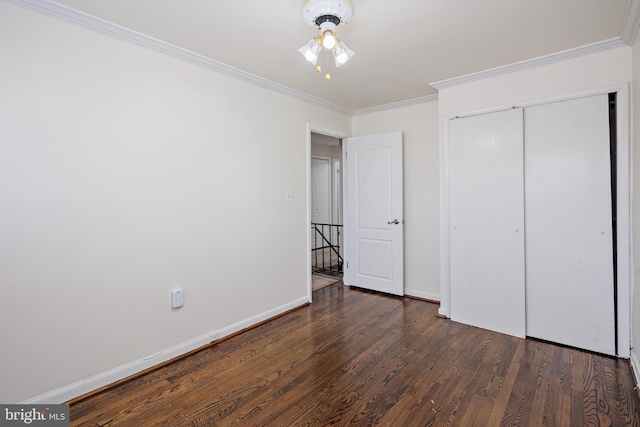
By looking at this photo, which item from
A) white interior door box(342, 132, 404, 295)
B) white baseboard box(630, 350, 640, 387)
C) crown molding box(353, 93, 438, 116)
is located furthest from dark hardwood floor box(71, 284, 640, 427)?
crown molding box(353, 93, 438, 116)

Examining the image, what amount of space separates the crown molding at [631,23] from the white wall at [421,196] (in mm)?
1609

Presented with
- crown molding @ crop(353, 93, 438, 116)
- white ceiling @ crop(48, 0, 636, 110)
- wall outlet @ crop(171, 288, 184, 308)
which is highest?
crown molding @ crop(353, 93, 438, 116)

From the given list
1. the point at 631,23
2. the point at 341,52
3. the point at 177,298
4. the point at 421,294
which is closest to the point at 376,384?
the point at 177,298

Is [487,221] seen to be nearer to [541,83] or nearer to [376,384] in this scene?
[541,83]

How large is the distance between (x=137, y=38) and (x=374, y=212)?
9.68 ft

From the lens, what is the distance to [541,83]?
8.80 feet

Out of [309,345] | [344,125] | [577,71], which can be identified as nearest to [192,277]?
[309,345]

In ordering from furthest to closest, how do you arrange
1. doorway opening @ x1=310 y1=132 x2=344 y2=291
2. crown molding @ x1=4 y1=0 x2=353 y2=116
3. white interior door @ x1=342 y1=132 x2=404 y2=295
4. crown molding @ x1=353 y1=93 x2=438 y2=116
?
doorway opening @ x1=310 y1=132 x2=344 y2=291 < white interior door @ x1=342 y1=132 x2=404 y2=295 < crown molding @ x1=353 y1=93 x2=438 y2=116 < crown molding @ x1=4 y1=0 x2=353 y2=116

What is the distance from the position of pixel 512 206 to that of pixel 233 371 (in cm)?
265

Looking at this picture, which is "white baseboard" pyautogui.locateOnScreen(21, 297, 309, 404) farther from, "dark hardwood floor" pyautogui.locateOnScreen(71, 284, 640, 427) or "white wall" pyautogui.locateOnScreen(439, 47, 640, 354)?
"white wall" pyautogui.locateOnScreen(439, 47, 640, 354)

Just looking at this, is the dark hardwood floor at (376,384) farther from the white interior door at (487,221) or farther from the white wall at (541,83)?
the white wall at (541,83)

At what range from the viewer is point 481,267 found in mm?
2977

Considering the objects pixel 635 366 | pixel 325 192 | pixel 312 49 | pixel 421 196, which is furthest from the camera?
pixel 325 192

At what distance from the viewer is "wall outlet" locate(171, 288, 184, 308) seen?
2.44m
